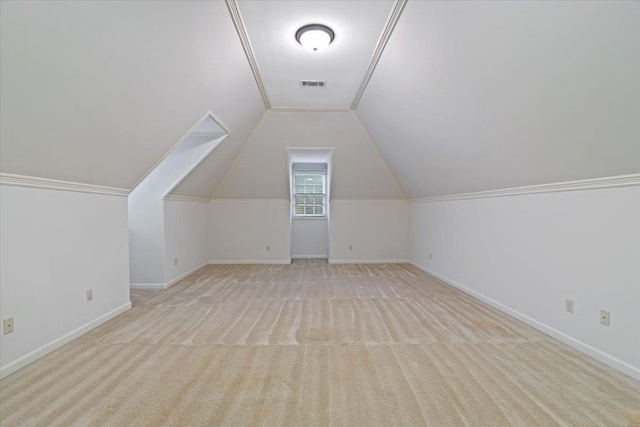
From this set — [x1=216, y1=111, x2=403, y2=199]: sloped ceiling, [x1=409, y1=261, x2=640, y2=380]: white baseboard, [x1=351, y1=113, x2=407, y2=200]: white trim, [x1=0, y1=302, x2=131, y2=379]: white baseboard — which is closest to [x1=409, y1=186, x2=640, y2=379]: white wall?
[x1=409, y1=261, x2=640, y2=380]: white baseboard

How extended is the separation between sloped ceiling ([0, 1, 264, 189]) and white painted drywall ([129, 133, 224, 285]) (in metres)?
1.02

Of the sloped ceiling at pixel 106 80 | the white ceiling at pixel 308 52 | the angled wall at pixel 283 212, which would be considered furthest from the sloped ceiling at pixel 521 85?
the angled wall at pixel 283 212

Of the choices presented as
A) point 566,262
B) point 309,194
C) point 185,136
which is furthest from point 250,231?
point 566,262

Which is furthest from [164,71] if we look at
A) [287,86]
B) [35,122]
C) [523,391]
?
[523,391]

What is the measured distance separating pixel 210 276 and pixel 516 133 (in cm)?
482

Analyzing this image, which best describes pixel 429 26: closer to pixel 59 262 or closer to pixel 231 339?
pixel 231 339

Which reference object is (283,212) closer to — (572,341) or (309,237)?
(309,237)

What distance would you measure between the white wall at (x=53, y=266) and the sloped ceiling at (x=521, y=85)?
128 inches

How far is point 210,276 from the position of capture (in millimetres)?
5242

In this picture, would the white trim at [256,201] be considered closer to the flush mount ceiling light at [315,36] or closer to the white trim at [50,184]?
the white trim at [50,184]

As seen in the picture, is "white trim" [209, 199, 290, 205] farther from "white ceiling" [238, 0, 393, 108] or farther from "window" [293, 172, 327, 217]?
"white ceiling" [238, 0, 393, 108]

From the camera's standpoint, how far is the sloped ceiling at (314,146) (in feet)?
16.2

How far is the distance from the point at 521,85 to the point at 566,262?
1528mm

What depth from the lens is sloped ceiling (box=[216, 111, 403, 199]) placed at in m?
4.93
